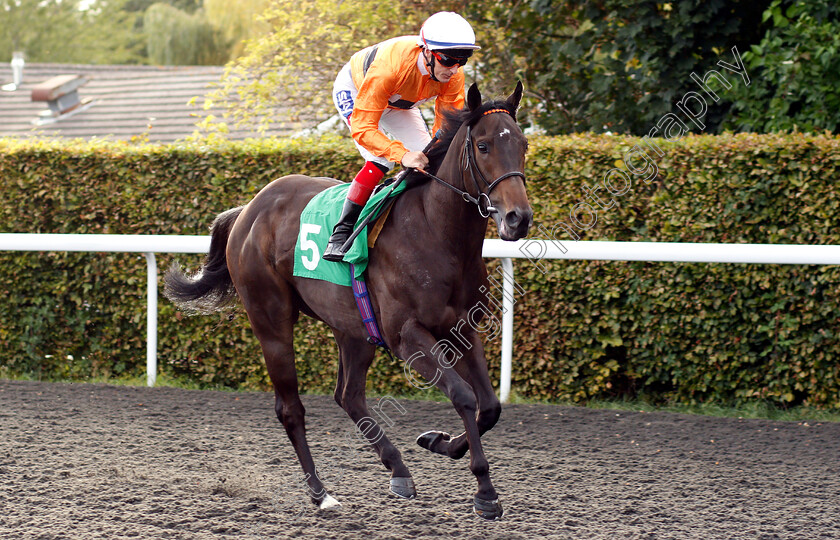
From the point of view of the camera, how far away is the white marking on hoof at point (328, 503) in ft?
11.6

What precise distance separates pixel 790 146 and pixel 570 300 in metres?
1.57

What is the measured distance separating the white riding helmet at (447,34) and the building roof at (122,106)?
9995 mm

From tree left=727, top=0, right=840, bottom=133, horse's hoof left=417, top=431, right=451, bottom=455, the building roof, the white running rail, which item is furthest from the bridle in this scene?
the building roof

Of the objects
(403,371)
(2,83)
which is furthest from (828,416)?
(2,83)

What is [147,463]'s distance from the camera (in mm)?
4148

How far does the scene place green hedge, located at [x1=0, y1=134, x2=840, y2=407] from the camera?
506 cm

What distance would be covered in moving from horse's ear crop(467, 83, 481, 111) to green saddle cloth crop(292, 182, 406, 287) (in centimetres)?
48

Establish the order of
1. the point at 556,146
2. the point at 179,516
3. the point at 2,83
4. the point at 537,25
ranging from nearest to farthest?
the point at 179,516, the point at 556,146, the point at 537,25, the point at 2,83

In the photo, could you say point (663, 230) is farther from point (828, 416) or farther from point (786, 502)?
point (786, 502)

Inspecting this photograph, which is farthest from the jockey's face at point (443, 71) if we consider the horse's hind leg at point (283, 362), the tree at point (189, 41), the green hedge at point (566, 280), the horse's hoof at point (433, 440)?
the tree at point (189, 41)

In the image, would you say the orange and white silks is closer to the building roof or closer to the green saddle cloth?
the green saddle cloth

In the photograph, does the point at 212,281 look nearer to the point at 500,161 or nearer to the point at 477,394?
the point at 477,394

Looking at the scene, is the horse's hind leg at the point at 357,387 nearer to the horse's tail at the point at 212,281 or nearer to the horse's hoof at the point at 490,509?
the horse's hoof at the point at 490,509

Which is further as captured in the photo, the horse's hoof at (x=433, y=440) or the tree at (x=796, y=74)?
the tree at (x=796, y=74)
